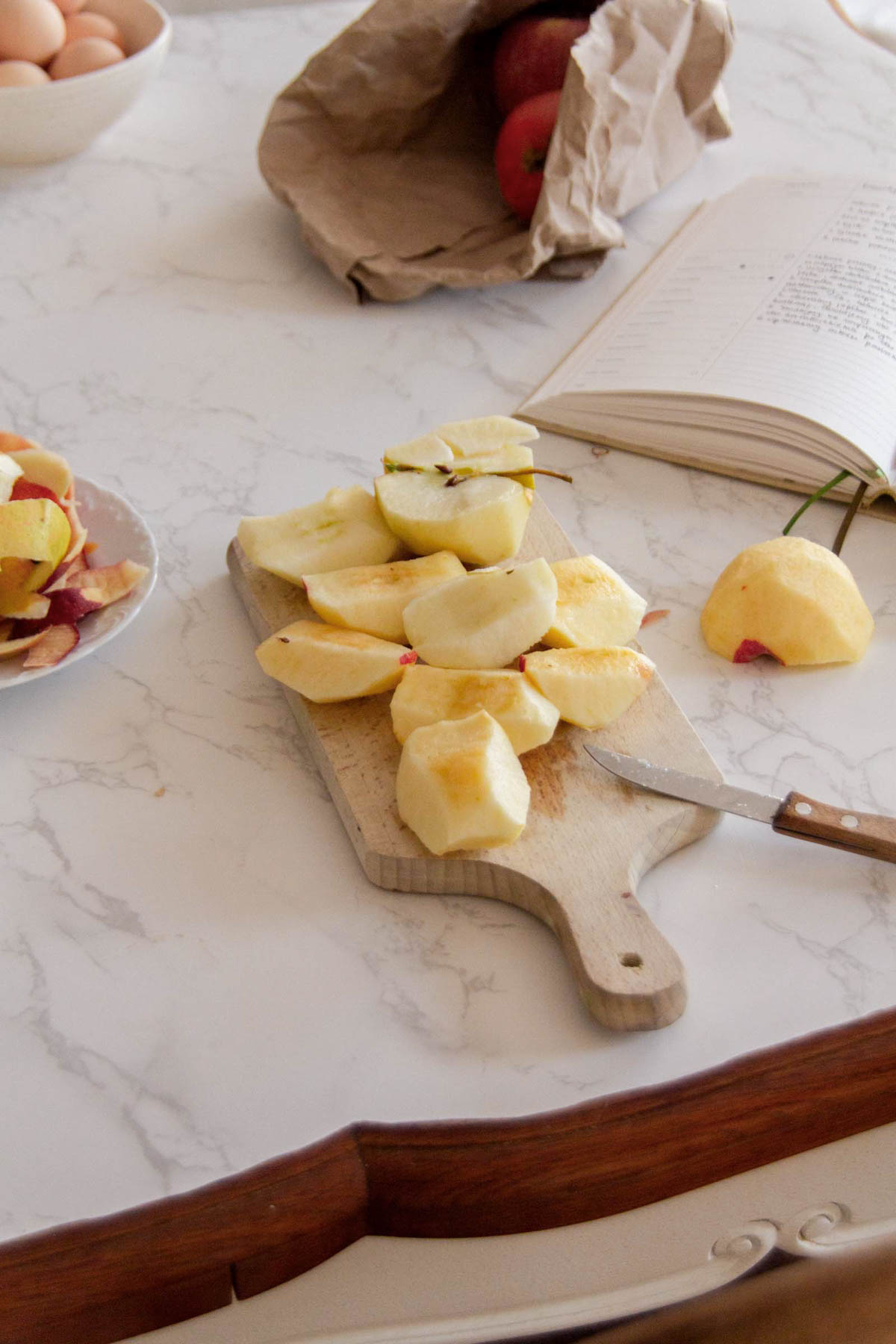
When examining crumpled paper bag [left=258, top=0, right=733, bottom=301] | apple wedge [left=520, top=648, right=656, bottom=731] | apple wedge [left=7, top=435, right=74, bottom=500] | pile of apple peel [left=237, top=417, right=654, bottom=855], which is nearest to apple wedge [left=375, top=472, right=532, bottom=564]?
pile of apple peel [left=237, top=417, right=654, bottom=855]

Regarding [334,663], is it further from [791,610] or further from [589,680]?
[791,610]

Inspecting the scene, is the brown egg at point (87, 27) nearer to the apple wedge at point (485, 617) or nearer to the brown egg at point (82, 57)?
the brown egg at point (82, 57)

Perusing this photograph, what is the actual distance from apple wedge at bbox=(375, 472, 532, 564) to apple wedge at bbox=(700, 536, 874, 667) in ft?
0.50

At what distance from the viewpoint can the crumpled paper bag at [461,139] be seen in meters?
1.12

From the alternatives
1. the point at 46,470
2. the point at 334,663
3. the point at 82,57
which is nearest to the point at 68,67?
the point at 82,57

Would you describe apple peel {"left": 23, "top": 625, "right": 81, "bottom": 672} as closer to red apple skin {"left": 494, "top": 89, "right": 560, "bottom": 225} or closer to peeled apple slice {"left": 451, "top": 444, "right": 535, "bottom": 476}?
peeled apple slice {"left": 451, "top": 444, "right": 535, "bottom": 476}

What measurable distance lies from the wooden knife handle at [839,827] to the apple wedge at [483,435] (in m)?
0.33

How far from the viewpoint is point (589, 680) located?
71 cm

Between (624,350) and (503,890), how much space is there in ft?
A: 1.83

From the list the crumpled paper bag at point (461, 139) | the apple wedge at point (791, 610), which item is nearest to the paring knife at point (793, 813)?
the apple wedge at point (791, 610)

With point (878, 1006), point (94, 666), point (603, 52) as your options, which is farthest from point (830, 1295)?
point (603, 52)

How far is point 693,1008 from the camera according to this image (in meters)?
0.63

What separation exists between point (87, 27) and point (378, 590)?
0.83 metres

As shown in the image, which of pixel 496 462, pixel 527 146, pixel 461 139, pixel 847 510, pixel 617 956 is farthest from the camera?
pixel 461 139
